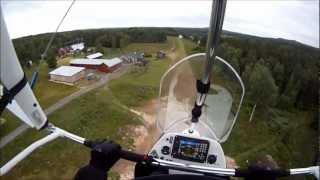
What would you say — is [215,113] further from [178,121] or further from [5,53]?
[5,53]

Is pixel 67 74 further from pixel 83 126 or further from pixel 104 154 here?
pixel 104 154

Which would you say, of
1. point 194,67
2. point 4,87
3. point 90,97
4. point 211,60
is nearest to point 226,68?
point 194,67

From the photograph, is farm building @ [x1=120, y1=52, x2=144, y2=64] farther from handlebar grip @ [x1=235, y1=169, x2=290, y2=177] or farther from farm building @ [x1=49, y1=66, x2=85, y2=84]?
handlebar grip @ [x1=235, y1=169, x2=290, y2=177]

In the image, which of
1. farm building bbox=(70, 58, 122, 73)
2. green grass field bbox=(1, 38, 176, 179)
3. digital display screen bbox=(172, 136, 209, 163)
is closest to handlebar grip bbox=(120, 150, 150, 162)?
digital display screen bbox=(172, 136, 209, 163)

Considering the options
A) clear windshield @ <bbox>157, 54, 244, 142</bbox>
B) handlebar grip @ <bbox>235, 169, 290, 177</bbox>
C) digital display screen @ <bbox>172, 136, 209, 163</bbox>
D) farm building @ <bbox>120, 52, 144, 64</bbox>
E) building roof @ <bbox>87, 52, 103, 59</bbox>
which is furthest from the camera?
building roof @ <bbox>87, 52, 103, 59</bbox>

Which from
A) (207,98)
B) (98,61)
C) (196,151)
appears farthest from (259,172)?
(98,61)

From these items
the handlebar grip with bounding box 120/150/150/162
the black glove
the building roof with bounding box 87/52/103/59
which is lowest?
the building roof with bounding box 87/52/103/59
